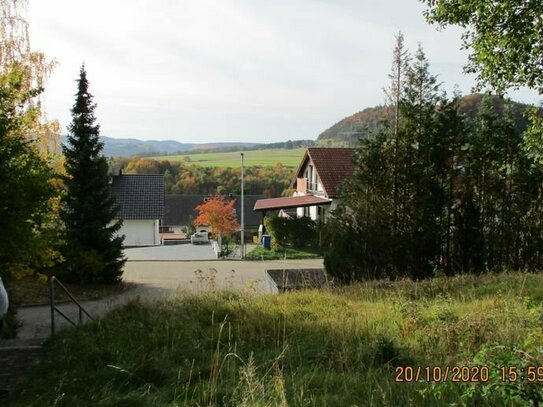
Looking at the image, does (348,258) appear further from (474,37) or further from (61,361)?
(61,361)

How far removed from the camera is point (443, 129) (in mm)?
15258

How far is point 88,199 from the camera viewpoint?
18.0 metres

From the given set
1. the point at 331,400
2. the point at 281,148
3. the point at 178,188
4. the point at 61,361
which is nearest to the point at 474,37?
the point at 331,400

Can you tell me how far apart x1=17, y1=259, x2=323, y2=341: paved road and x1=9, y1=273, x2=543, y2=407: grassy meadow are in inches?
72.7

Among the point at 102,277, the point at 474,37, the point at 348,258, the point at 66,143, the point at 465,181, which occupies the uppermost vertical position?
the point at 474,37

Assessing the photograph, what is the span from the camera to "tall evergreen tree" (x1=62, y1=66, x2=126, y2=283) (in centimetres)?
1797

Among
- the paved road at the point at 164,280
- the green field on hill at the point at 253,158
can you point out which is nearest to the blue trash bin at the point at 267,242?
the paved road at the point at 164,280

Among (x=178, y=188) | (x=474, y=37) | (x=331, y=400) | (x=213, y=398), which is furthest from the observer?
(x=178, y=188)

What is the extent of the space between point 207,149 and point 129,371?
148 meters

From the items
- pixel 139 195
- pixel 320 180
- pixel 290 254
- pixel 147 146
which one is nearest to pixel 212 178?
pixel 139 195

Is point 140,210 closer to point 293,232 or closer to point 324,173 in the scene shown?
point 293,232

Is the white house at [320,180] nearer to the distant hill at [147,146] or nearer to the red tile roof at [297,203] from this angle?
the red tile roof at [297,203]

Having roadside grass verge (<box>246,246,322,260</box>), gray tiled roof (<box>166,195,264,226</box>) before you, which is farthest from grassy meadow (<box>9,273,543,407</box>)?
gray tiled roof (<box>166,195,264,226</box>)

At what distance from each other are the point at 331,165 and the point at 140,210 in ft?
64.6
